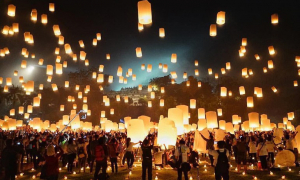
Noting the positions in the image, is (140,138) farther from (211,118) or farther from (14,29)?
(14,29)

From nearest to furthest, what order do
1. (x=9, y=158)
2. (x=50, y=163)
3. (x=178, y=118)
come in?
1. (x=50, y=163)
2. (x=9, y=158)
3. (x=178, y=118)

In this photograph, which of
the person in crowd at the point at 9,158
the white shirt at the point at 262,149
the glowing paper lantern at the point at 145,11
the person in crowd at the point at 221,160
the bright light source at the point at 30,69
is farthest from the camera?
the bright light source at the point at 30,69

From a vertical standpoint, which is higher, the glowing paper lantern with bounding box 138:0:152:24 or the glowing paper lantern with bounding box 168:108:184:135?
the glowing paper lantern with bounding box 138:0:152:24

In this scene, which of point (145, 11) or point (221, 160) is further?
point (145, 11)

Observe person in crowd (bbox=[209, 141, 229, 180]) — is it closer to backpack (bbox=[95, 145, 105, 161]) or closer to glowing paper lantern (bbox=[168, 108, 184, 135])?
backpack (bbox=[95, 145, 105, 161])

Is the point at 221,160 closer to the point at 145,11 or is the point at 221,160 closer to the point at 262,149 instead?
the point at 262,149

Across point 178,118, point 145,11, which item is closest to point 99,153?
point 178,118

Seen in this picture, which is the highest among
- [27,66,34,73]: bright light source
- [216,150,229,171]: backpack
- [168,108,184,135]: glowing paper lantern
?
[27,66,34,73]: bright light source

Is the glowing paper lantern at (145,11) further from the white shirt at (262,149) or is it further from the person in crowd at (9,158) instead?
the white shirt at (262,149)

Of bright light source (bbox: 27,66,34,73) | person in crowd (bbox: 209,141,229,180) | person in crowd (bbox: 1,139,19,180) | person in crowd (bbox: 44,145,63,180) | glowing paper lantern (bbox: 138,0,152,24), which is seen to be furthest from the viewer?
bright light source (bbox: 27,66,34,73)

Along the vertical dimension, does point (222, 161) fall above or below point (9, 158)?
below

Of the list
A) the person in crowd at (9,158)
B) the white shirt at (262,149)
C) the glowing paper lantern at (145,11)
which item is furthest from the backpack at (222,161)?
the glowing paper lantern at (145,11)

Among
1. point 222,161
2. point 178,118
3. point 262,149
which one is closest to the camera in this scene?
point 222,161

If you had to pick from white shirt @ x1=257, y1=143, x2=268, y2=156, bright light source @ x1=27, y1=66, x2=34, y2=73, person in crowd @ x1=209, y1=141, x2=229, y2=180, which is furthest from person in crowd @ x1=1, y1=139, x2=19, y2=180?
bright light source @ x1=27, y1=66, x2=34, y2=73
